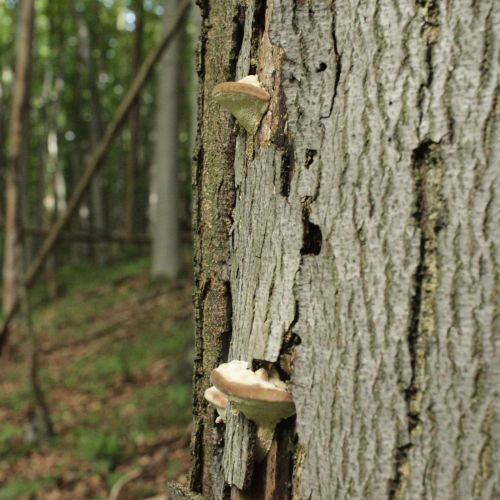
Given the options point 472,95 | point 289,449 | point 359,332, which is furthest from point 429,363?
point 472,95

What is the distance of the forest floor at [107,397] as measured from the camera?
216 inches

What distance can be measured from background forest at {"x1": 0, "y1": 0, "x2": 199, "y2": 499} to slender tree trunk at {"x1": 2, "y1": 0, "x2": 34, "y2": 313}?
0.02m

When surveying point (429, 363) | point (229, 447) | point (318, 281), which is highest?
point (318, 281)

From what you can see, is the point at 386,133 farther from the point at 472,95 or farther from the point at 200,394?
the point at 200,394

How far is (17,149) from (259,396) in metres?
5.97

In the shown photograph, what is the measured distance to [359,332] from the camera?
1060 millimetres

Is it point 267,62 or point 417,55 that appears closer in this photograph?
point 417,55

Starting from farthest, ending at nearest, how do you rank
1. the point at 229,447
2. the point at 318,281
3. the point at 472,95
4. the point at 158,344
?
the point at 158,344 < the point at 229,447 < the point at 318,281 < the point at 472,95

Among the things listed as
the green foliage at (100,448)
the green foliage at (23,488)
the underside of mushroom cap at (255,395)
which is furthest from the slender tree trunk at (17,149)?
the underside of mushroom cap at (255,395)

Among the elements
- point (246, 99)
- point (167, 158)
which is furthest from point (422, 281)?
point (167, 158)

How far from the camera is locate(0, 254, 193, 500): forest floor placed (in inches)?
216

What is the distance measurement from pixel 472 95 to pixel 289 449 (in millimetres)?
801

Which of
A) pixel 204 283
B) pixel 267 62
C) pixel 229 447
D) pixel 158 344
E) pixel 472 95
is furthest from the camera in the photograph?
pixel 158 344

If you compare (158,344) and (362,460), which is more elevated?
(362,460)
